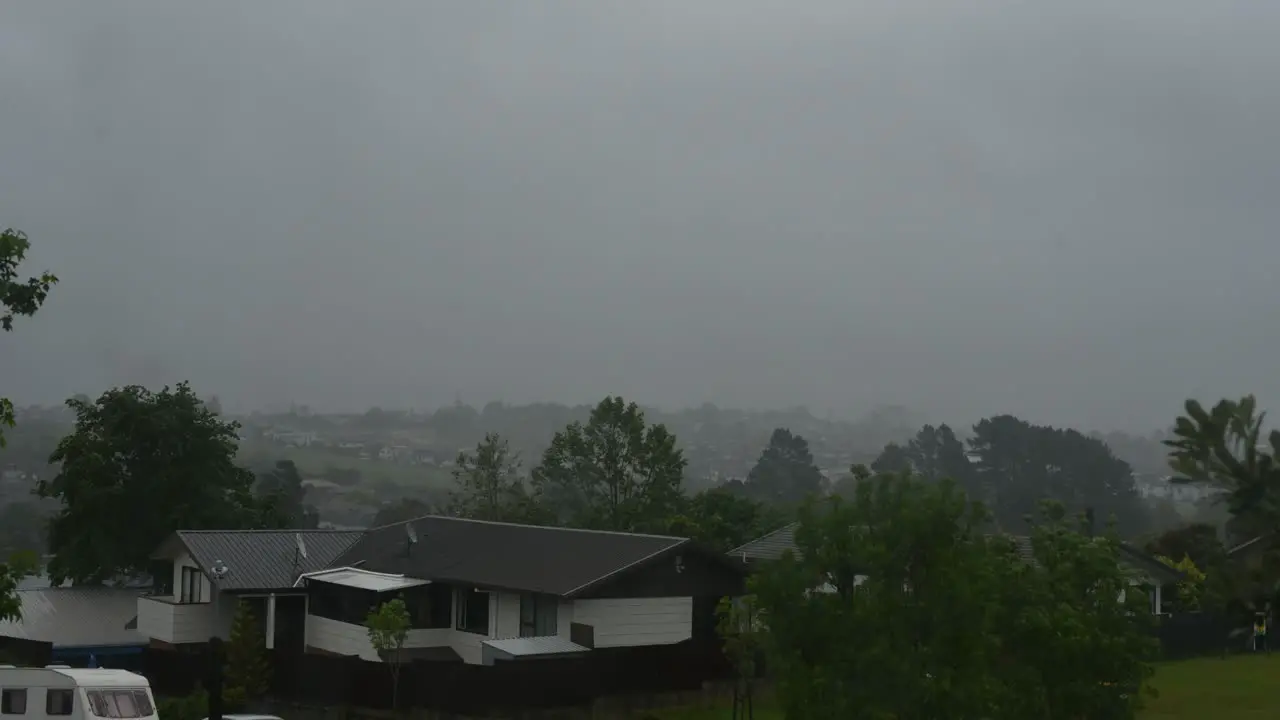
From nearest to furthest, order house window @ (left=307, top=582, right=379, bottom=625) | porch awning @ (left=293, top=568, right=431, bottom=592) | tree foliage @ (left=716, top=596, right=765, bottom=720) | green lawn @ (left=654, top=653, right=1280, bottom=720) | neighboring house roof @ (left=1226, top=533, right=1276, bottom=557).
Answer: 1. tree foliage @ (left=716, top=596, right=765, bottom=720)
2. green lawn @ (left=654, top=653, right=1280, bottom=720)
3. porch awning @ (left=293, top=568, right=431, bottom=592)
4. house window @ (left=307, top=582, right=379, bottom=625)
5. neighboring house roof @ (left=1226, top=533, right=1276, bottom=557)

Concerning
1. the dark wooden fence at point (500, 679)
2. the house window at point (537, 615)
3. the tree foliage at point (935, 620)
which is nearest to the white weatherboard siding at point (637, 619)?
the dark wooden fence at point (500, 679)

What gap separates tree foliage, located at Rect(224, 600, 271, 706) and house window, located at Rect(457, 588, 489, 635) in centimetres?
534

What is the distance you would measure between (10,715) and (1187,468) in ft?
101

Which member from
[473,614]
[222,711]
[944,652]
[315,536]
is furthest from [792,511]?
[315,536]

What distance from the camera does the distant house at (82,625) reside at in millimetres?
42000

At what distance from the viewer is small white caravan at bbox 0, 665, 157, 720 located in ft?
79.7

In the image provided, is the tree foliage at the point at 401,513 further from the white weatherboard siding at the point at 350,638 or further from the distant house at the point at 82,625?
the white weatherboard siding at the point at 350,638

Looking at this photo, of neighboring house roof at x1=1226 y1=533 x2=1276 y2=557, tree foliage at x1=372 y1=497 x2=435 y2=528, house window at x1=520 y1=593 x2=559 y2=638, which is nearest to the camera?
house window at x1=520 y1=593 x2=559 y2=638

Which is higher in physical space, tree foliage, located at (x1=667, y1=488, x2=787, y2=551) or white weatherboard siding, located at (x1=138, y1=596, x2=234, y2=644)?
tree foliage, located at (x1=667, y1=488, x2=787, y2=551)

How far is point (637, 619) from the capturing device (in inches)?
1312

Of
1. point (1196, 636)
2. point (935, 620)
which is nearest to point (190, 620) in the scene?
point (935, 620)

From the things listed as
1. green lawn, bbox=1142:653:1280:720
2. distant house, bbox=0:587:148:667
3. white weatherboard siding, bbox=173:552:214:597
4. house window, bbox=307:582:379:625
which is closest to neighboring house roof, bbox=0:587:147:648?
distant house, bbox=0:587:148:667

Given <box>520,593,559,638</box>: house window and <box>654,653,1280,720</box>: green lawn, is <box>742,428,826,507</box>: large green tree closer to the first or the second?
<box>654,653,1280,720</box>: green lawn

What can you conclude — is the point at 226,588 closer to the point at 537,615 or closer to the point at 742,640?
the point at 537,615
